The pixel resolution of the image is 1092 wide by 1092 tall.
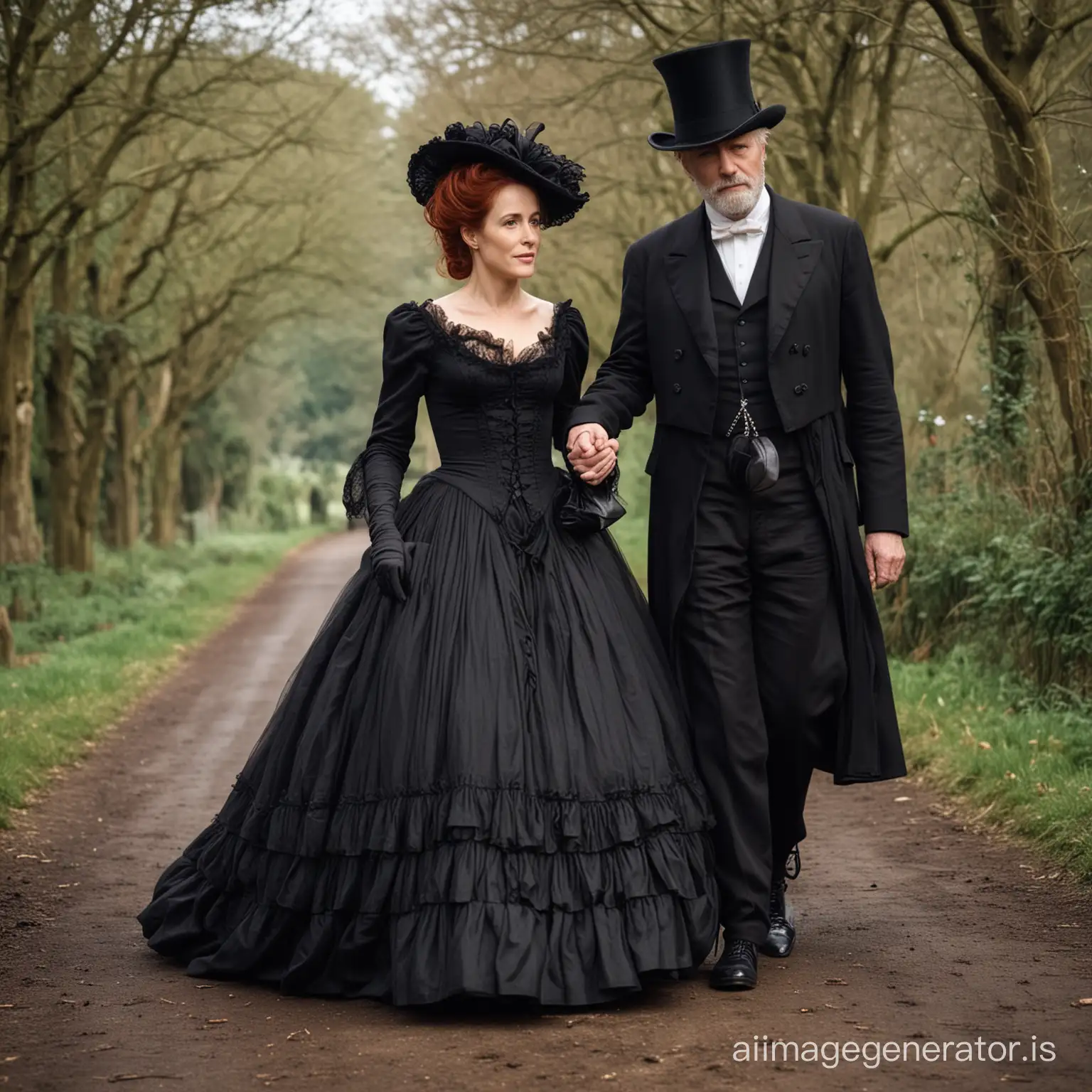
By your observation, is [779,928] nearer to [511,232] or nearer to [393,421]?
[393,421]

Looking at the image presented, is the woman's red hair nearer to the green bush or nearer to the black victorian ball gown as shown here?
the black victorian ball gown

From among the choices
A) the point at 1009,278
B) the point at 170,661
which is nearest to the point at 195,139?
the point at 170,661

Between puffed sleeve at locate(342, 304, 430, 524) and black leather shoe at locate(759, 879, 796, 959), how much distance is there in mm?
1540

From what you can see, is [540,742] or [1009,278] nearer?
[540,742]

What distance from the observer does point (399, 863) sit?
4316mm

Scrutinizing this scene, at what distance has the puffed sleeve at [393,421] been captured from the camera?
16.2 ft

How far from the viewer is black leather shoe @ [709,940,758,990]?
14.3ft

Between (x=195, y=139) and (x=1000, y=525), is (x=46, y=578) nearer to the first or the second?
(x=195, y=139)

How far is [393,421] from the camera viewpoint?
5055mm

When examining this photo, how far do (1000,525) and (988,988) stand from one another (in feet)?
18.9

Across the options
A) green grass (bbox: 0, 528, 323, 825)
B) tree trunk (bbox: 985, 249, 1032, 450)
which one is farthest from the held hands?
tree trunk (bbox: 985, 249, 1032, 450)

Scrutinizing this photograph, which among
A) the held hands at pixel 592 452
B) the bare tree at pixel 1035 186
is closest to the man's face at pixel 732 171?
the held hands at pixel 592 452

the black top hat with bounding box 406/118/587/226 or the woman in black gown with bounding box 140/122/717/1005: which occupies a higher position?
the black top hat with bounding box 406/118/587/226

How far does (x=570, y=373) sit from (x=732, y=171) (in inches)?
31.9
